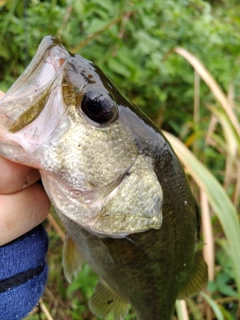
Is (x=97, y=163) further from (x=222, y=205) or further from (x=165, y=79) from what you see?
(x=165, y=79)

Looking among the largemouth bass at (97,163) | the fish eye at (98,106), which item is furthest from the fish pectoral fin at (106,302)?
the fish eye at (98,106)

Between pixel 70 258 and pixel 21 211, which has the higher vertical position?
pixel 21 211

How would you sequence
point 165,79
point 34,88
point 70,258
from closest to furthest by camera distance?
point 34,88 → point 70,258 → point 165,79

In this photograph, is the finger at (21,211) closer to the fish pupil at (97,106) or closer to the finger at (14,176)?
the finger at (14,176)

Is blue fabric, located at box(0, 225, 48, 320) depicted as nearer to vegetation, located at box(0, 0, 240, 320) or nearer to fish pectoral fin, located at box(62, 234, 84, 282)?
fish pectoral fin, located at box(62, 234, 84, 282)

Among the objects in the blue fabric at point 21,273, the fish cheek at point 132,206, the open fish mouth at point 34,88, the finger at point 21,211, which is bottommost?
the blue fabric at point 21,273

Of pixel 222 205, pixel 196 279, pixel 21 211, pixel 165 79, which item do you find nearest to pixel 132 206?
pixel 21 211

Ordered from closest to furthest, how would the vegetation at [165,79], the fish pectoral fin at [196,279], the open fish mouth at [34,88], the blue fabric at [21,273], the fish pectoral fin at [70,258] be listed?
the open fish mouth at [34,88] < the blue fabric at [21,273] < the fish pectoral fin at [70,258] < the fish pectoral fin at [196,279] < the vegetation at [165,79]
